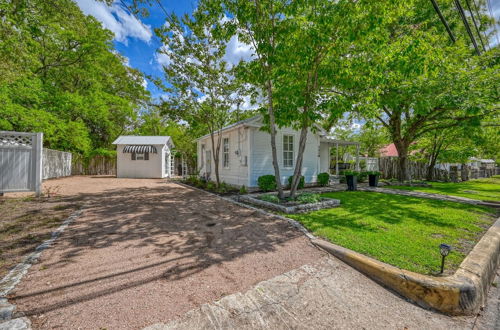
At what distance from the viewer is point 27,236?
3863mm

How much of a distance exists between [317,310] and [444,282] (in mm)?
1592

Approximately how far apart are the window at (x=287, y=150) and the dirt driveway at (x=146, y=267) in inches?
227

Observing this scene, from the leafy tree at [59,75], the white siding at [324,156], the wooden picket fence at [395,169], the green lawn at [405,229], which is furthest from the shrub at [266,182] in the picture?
the wooden picket fence at [395,169]

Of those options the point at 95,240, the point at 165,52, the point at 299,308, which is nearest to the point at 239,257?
the point at 299,308

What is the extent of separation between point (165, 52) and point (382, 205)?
10.8m

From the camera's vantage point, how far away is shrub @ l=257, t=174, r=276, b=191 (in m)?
9.34

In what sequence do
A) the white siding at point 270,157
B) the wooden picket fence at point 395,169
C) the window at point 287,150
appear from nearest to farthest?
1. the white siding at point 270,157
2. the window at point 287,150
3. the wooden picket fence at point 395,169

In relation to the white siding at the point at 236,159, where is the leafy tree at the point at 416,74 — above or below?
above

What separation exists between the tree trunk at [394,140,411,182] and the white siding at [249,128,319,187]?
5.95 metres

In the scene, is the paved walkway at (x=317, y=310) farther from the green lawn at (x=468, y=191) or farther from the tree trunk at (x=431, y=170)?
the tree trunk at (x=431, y=170)

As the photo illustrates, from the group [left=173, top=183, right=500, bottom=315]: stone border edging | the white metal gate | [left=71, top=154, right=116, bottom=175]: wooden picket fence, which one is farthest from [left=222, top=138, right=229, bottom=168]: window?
[left=71, top=154, right=116, bottom=175]: wooden picket fence

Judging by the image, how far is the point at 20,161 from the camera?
22.7 feet

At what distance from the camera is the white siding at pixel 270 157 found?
9.77m

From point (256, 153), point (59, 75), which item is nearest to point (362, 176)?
point (256, 153)
